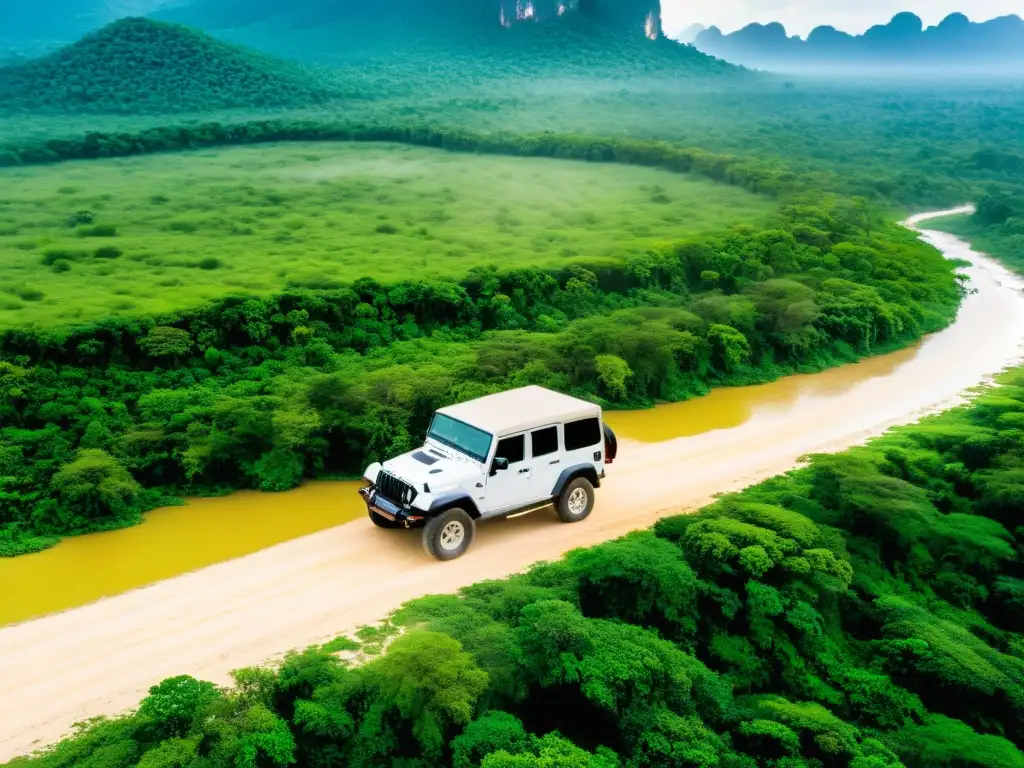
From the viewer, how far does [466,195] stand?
4669cm

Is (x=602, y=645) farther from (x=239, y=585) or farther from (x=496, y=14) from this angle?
(x=496, y=14)

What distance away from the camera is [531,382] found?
2248cm

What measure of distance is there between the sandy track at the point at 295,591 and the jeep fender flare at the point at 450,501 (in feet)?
3.19

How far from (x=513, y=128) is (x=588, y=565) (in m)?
63.7

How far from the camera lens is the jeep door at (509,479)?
49.2 ft

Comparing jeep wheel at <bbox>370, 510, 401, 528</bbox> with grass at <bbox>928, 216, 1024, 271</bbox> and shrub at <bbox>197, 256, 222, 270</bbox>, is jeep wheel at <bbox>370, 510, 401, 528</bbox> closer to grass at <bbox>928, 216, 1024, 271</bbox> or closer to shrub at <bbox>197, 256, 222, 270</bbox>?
shrub at <bbox>197, 256, 222, 270</bbox>

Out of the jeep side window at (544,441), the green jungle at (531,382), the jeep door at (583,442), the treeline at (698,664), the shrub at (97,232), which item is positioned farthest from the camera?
the shrub at (97,232)

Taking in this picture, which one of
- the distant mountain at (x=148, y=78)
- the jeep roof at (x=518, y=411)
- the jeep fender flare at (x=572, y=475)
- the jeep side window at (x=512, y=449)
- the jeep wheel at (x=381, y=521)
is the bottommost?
the jeep wheel at (x=381, y=521)

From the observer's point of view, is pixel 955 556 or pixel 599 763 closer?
pixel 599 763

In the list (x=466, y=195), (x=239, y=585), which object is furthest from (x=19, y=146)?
(x=239, y=585)

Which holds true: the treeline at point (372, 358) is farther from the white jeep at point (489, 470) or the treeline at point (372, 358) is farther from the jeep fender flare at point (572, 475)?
the jeep fender flare at point (572, 475)

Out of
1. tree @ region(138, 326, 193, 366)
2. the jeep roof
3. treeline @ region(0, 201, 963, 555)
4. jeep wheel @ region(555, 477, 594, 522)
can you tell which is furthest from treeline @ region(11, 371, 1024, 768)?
tree @ region(138, 326, 193, 366)

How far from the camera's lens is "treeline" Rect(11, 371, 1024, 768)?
10.8 metres

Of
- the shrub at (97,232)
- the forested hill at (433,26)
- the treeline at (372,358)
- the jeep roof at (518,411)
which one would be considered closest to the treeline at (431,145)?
the treeline at (372,358)
